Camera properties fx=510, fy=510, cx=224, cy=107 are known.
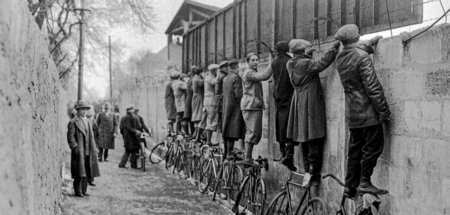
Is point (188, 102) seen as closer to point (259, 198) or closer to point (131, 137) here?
point (131, 137)

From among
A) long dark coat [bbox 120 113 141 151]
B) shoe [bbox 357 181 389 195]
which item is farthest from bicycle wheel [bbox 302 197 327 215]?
long dark coat [bbox 120 113 141 151]

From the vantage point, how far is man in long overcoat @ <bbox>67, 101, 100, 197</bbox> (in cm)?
997

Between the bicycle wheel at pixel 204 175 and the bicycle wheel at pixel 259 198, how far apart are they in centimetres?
259

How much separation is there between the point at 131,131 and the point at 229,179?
20.4 ft

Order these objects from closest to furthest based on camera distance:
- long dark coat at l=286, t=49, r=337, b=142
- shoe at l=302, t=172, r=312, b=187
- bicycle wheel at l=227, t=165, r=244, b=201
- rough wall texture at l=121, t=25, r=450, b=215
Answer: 1. rough wall texture at l=121, t=25, r=450, b=215
2. long dark coat at l=286, t=49, r=337, b=142
3. shoe at l=302, t=172, r=312, b=187
4. bicycle wheel at l=227, t=165, r=244, b=201

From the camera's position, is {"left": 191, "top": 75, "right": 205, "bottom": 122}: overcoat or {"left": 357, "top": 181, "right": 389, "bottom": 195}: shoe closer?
{"left": 357, "top": 181, "right": 389, "bottom": 195}: shoe

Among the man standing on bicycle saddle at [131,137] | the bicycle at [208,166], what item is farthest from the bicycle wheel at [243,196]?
the man standing on bicycle saddle at [131,137]

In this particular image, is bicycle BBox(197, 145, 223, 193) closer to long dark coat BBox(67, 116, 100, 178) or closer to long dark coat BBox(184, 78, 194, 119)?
long dark coat BBox(184, 78, 194, 119)

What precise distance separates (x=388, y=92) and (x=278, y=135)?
8.94 ft

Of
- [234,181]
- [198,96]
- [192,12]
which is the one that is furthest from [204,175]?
[192,12]

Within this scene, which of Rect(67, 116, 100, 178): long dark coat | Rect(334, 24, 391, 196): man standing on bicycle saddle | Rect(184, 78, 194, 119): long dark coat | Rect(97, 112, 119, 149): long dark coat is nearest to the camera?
Rect(334, 24, 391, 196): man standing on bicycle saddle

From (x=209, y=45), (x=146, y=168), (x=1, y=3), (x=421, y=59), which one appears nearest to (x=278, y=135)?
(x=421, y=59)

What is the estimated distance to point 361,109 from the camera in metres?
5.08

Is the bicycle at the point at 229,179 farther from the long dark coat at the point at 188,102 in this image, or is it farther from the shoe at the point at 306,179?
the long dark coat at the point at 188,102
